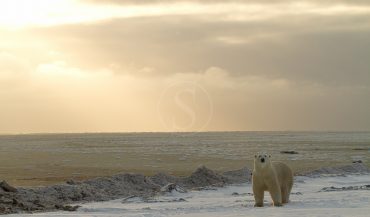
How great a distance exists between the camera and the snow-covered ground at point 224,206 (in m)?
13.3

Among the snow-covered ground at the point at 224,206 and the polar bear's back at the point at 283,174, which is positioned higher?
the polar bear's back at the point at 283,174

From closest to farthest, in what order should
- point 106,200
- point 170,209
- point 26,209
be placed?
point 170,209
point 26,209
point 106,200

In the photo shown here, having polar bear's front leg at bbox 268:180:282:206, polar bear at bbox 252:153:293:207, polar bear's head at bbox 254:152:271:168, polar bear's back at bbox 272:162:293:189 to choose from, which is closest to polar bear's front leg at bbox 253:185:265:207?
polar bear at bbox 252:153:293:207

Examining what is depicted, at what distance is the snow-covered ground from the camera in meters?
13.3

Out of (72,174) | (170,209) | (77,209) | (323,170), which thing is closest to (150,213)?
(170,209)

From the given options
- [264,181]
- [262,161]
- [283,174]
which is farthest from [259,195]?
[283,174]

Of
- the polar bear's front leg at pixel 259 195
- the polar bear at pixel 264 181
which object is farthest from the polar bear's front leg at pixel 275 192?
the polar bear's front leg at pixel 259 195

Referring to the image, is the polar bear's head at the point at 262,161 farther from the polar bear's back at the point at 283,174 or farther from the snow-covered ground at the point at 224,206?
the snow-covered ground at the point at 224,206

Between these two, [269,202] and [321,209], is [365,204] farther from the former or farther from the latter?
[269,202]

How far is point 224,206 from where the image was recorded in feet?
49.9

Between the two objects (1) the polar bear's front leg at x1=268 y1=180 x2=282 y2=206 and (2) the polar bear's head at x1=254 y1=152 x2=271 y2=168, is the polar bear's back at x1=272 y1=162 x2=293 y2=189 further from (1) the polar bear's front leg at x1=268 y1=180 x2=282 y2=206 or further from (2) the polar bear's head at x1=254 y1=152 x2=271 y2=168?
(2) the polar bear's head at x1=254 y1=152 x2=271 y2=168

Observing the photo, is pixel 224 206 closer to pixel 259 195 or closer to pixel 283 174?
pixel 259 195

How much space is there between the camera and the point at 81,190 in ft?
66.1

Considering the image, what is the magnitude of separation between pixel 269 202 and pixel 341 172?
1238cm
